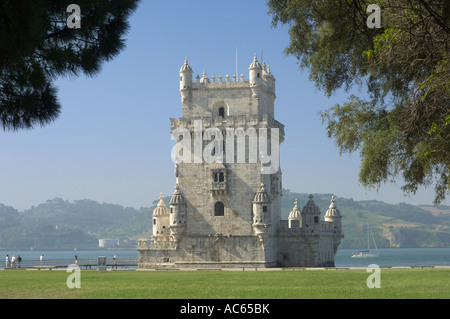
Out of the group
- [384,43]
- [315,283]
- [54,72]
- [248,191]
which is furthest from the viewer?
[248,191]

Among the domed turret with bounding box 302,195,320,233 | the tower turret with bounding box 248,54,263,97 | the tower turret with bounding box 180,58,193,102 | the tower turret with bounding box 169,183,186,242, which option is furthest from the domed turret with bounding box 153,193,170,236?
the tower turret with bounding box 248,54,263,97

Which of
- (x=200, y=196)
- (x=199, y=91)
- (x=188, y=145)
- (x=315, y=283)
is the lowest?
(x=315, y=283)

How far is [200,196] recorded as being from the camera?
2421 inches

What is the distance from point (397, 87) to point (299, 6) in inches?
171

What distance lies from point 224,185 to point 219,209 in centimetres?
205

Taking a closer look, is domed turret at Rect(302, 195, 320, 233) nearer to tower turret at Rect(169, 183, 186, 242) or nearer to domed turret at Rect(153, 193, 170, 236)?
tower turret at Rect(169, 183, 186, 242)

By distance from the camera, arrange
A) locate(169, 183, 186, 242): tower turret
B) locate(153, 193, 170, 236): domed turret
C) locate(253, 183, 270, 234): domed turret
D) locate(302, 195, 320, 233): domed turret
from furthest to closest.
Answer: locate(153, 193, 170, 236): domed turret, locate(302, 195, 320, 233): domed turret, locate(169, 183, 186, 242): tower turret, locate(253, 183, 270, 234): domed turret

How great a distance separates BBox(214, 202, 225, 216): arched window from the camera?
61.1 m

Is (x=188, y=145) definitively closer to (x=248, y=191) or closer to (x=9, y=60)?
(x=248, y=191)

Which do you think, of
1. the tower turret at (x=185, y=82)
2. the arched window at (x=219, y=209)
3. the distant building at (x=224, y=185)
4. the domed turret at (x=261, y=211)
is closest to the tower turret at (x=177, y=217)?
the distant building at (x=224, y=185)

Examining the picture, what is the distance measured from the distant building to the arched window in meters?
0.07

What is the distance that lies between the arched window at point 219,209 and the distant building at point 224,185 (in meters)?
0.07

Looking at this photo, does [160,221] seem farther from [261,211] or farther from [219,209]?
[261,211]
